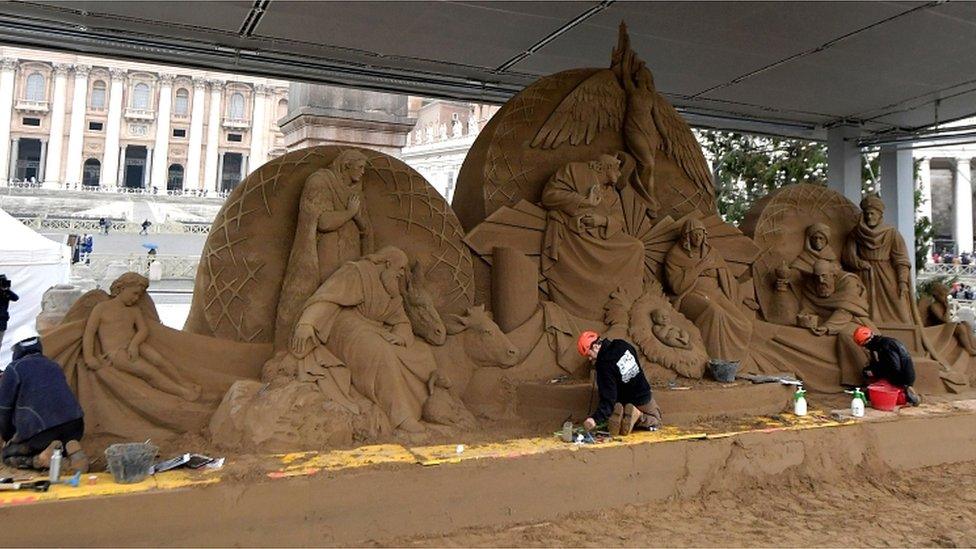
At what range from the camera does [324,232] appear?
4496mm

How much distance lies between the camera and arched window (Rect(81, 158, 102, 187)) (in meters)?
42.3

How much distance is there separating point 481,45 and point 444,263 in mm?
2846

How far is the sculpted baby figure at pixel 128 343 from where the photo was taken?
3.80 metres

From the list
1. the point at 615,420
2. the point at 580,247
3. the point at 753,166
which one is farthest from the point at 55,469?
the point at 753,166

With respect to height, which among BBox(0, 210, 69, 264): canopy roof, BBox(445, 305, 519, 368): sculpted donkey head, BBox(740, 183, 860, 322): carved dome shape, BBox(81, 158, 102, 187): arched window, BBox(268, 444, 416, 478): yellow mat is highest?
BBox(81, 158, 102, 187): arched window

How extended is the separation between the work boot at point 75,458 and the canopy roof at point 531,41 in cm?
386

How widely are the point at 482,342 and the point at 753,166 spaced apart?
8.86 meters

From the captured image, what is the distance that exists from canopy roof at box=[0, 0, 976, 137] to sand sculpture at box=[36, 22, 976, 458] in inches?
30.2

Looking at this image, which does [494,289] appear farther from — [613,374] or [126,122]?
[126,122]

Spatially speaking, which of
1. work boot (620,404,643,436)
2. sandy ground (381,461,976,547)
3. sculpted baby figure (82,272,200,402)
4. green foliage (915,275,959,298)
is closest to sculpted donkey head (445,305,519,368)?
work boot (620,404,643,436)

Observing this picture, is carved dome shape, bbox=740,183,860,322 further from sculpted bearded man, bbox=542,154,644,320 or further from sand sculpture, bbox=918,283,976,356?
sculpted bearded man, bbox=542,154,644,320

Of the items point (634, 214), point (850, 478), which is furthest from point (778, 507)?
point (634, 214)

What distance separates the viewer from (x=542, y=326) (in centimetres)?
511

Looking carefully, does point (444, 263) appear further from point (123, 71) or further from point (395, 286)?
point (123, 71)
